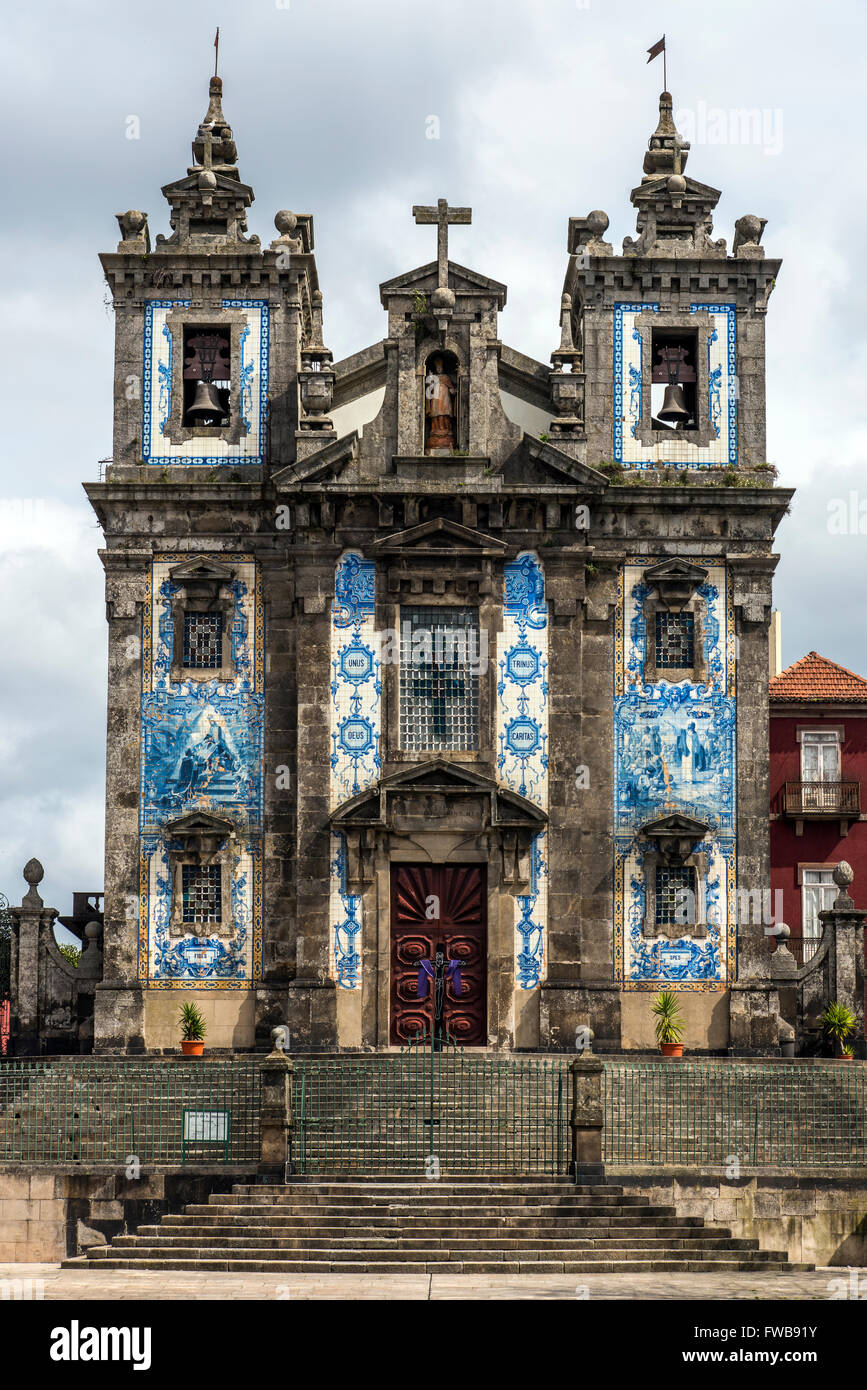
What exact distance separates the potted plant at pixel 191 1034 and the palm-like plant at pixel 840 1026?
385 inches

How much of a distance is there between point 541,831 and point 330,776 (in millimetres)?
3429

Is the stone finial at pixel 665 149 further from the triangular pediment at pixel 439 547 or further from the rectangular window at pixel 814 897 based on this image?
the rectangular window at pixel 814 897

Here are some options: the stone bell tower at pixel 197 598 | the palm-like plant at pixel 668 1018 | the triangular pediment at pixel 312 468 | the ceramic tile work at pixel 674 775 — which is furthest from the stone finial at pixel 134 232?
the palm-like plant at pixel 668 1018

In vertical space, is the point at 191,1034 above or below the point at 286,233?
below

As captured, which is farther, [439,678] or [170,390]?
[170,390]

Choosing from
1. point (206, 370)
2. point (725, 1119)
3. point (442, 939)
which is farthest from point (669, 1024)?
point (206, 370)

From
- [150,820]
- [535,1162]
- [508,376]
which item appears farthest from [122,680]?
[535,1162]

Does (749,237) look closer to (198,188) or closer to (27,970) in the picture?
(198,188)

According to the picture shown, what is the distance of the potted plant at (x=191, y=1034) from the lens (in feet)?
109

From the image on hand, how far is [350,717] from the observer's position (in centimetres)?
3450

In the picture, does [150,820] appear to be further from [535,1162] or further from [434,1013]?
[535,1162]

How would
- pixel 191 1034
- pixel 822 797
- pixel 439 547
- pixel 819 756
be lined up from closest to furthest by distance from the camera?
pixel 191 1034, pixel 439 547, pixel 822 797, pixel 819 756

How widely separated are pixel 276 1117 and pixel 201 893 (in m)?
8.21

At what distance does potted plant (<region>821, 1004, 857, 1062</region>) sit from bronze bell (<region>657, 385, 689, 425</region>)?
989 cm
